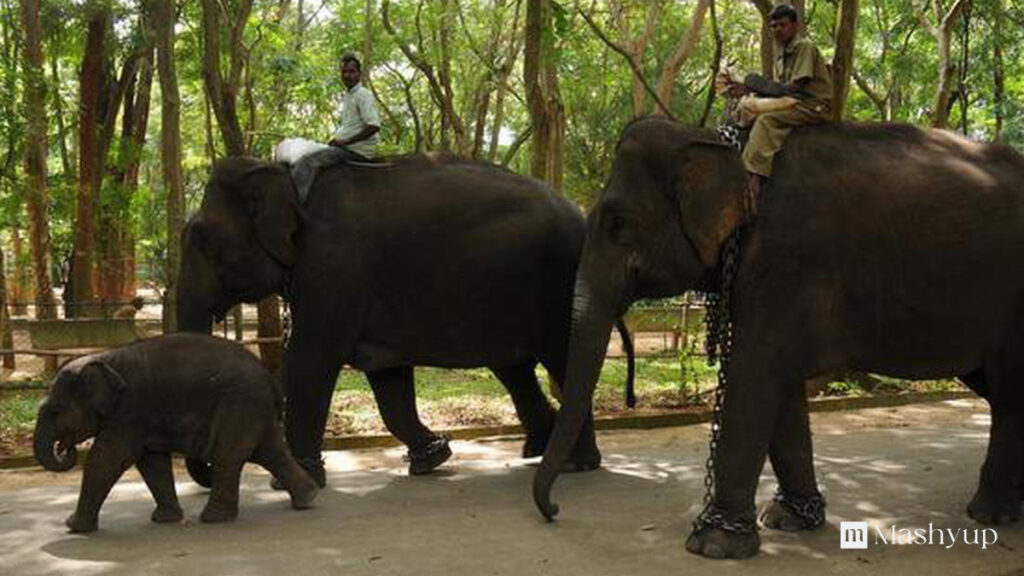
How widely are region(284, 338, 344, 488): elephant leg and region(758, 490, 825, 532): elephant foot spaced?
2.84 meters

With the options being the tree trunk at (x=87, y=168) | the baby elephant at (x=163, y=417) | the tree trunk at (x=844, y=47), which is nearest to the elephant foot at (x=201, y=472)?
the baby elephant at (x=163, y=417)

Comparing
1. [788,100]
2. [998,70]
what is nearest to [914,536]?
[788,100]

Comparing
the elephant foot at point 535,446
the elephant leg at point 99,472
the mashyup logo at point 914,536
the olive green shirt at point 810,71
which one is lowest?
the mashyup logo at point 914,536

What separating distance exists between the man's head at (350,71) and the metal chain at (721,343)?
10.9 ft

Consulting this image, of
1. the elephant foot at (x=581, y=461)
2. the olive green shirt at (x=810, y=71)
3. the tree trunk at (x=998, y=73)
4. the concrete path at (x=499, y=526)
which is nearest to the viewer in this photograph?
the concrete path at (x=499, y=526)

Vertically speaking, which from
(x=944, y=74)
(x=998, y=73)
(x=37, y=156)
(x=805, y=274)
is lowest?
(x=805, y=274)

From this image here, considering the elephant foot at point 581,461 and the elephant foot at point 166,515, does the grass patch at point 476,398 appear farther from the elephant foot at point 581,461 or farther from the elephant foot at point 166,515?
the elephant foot at point 166,515

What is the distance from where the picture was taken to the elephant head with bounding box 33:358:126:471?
5430 mm

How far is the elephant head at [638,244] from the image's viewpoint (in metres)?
5.34

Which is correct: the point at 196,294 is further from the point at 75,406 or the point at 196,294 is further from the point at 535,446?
the point at 535,446

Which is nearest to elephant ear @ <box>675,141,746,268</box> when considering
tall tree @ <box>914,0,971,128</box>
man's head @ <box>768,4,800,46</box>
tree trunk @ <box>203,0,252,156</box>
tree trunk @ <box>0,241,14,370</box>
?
man's head @ <box>768,4,800,46</box>

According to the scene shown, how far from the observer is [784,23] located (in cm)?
575

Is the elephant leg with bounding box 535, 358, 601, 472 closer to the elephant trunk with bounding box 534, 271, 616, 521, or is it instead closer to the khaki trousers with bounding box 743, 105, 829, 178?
the elephant trunk with bounding box 534, 271, 616, 521

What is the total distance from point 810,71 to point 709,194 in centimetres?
94
